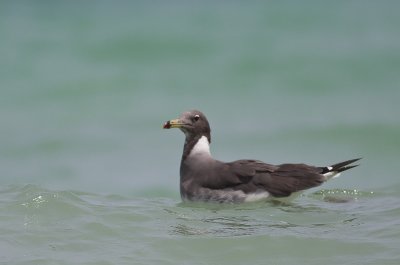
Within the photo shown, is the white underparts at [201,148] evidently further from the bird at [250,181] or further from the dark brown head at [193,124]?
the bird at [250,181]

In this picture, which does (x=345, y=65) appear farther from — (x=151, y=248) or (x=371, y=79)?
(x=151, y=248)

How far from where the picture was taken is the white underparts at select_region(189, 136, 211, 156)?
1119 centimetres

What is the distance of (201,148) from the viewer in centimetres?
1123

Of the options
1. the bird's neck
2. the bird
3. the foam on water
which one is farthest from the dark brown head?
the foam on water

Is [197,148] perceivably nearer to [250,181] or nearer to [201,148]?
[201,148]

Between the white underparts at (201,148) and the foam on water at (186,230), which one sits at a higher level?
the white underparts at (201,148)

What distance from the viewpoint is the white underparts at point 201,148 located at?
36.7ft

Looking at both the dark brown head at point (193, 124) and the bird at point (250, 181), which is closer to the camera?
the bird at point (250, 181)

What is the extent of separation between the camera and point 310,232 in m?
8.55

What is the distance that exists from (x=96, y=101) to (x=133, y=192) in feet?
21.8

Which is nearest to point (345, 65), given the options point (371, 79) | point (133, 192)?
point (371, 79)

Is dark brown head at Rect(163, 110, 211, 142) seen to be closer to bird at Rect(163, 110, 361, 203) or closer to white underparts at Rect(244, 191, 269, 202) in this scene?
bird at Rect(163, 110, 361, 203)

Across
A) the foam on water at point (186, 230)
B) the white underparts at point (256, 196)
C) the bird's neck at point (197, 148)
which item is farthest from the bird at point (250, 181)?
the bird's neck at point (197, 148)

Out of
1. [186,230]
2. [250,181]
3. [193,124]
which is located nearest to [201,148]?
[193,124]
